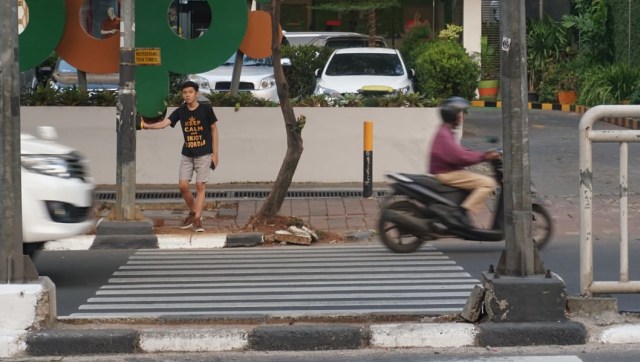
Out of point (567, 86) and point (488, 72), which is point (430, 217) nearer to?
point (567, 86)

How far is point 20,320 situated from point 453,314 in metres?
2.92

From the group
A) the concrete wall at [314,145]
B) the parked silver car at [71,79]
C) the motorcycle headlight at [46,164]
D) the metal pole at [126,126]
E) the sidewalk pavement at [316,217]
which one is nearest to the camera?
the motorcycle headlight at [46,164]

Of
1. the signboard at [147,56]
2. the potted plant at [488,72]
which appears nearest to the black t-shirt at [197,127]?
the signboard at [147,56]

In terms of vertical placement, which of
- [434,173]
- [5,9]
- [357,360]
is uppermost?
[5,9]

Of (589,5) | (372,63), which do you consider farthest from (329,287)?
(589,5)

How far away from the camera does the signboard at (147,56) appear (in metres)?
12.5

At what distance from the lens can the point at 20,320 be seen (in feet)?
22.9

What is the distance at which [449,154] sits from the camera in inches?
420

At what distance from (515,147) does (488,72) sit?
2259 cm

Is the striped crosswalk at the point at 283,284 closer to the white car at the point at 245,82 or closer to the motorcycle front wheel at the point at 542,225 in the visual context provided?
the motorcycle front wheel at the point at 542,225

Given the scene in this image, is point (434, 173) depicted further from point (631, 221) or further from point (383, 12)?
point (383, 12)

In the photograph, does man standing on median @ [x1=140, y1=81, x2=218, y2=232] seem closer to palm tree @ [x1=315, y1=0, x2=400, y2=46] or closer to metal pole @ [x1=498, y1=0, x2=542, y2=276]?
metal pole @ [x1=498, y1=0, x2=542, y2=276]

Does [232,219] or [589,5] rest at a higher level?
[589,5]

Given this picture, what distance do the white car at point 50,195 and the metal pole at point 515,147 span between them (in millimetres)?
3761
